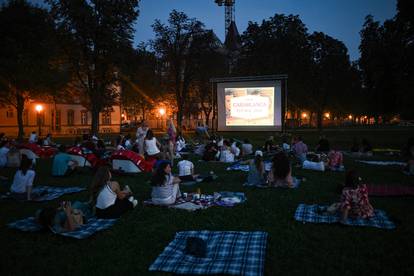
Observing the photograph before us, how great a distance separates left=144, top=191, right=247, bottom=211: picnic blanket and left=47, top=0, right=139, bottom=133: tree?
22443mm

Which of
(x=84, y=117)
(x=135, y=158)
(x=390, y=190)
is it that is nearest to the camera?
(x=390, y=190)

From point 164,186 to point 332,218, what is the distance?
3.69 metres

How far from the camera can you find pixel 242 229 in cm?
635

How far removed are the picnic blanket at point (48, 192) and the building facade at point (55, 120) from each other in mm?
26940

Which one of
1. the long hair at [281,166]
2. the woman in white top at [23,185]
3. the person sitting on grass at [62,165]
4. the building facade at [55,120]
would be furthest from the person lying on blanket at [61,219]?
the building facade at [55,120]

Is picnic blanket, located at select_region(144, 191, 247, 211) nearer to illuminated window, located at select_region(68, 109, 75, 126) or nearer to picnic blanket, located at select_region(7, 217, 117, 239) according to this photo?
picnic blanket, located at select_region(7, 217, 117, 239)

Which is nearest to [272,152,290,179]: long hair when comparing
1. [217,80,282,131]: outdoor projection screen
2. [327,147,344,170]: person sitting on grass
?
[327,147,344,170]: person sitting on grass

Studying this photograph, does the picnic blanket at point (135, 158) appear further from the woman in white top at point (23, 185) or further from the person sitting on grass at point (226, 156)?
the woman in white top at point (23, 185)

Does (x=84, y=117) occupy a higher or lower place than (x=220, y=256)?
higher

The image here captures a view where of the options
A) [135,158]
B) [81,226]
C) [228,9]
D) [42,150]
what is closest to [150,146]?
[135,158]

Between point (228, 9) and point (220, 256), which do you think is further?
point (228, 9)

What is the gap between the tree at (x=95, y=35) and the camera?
27219mm

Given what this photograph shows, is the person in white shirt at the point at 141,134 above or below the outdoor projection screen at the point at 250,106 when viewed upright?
below

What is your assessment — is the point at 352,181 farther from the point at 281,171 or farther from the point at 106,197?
the point at 106,197
